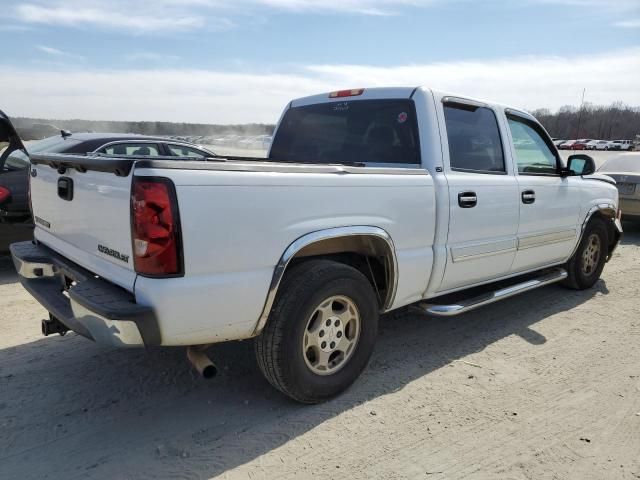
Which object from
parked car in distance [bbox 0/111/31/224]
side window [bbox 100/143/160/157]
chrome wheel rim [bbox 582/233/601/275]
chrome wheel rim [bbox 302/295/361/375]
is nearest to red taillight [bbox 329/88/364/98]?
chrome wheel rim [bbox 302/295/361/375]

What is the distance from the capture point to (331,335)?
10.2 feet

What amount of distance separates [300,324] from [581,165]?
151 inches

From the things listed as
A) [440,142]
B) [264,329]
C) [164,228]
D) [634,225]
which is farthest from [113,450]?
[634,225]

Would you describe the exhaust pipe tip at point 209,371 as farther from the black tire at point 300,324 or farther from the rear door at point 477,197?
the rear door at point 477,197

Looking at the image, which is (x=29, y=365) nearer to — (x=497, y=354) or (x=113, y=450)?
(x=113, y=450)

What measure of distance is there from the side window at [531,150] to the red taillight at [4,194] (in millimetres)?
5321

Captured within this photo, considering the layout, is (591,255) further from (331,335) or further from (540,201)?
(331,335)

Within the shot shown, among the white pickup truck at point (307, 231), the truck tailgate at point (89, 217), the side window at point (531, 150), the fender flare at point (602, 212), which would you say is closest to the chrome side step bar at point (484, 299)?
the white pickup truck at point (307, 231)

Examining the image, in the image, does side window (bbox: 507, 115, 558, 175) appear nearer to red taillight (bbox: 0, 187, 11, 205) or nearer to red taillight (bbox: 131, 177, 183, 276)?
red taillight (bbox: 131, 177, 183, 276)

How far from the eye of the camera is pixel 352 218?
9.85 feet

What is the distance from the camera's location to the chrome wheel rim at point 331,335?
9.91 ft

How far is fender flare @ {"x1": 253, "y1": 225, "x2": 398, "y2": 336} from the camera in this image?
2693mm

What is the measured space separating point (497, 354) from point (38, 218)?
140 inches

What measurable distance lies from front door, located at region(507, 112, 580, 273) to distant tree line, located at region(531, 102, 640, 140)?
93348 mm
